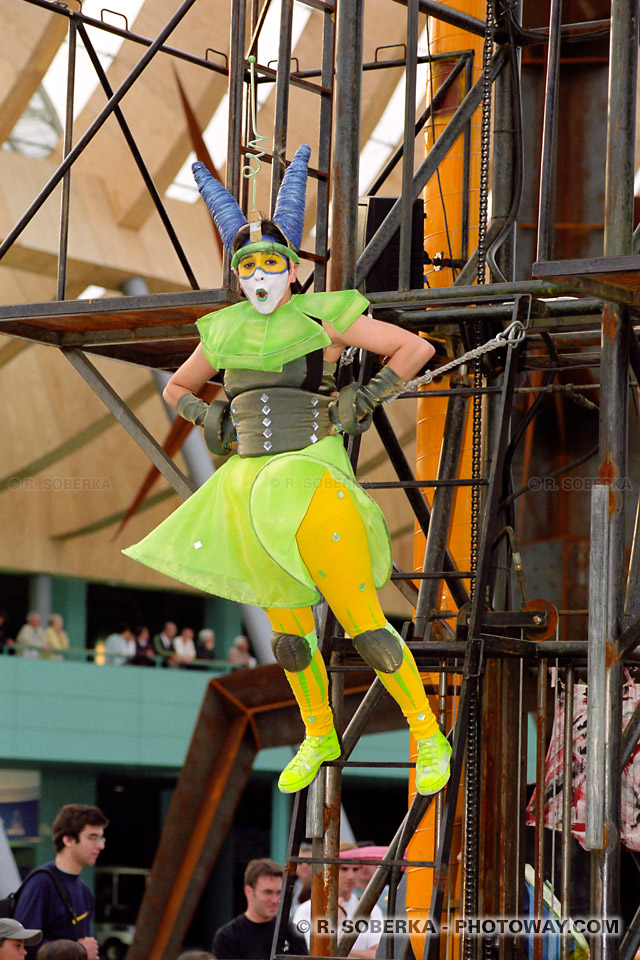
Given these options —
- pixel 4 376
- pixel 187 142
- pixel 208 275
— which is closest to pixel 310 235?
pixel 208 275

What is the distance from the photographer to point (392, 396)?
6.19 metres

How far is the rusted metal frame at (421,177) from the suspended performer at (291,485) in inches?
43.3

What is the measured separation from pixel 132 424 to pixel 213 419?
2.11 m

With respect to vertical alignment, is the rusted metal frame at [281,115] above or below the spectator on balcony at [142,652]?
above

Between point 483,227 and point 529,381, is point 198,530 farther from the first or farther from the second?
point 529,381

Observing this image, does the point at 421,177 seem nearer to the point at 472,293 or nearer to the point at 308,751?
the point at 472,293

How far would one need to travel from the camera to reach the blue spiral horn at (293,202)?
20.6 ft

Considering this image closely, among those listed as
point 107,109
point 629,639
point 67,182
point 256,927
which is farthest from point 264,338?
point 256,927

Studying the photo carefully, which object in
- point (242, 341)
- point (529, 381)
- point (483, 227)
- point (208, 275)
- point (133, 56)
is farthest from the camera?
point (208, 275)

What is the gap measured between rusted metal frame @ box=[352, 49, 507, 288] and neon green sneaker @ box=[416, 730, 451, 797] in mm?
2195

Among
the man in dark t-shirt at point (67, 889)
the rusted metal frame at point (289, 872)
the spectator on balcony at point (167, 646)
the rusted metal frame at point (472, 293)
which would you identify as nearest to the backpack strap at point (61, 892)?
the man in dark t-shirt at point (67, 889)

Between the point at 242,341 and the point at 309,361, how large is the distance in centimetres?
29

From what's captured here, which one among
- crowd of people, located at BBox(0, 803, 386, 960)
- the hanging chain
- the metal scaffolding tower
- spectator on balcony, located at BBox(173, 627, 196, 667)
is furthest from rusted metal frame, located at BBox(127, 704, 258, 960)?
spectator on balcony, located at BBox(173, 627, 196, 667)

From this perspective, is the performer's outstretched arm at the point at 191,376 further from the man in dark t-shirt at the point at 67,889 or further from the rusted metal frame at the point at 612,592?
the man in dark t-shirt at the point at 67,889
